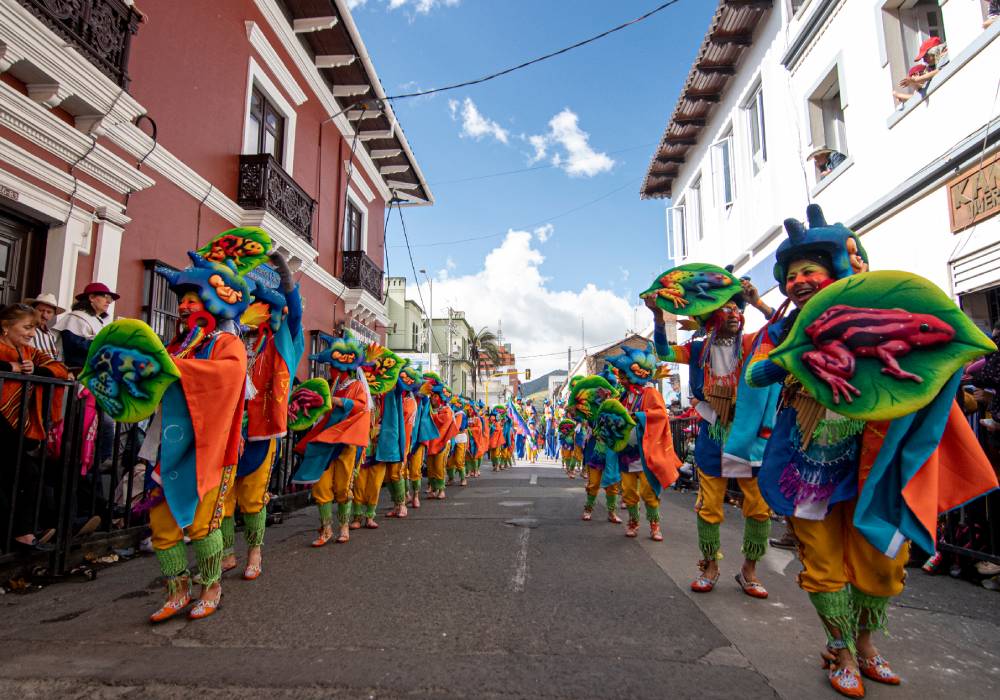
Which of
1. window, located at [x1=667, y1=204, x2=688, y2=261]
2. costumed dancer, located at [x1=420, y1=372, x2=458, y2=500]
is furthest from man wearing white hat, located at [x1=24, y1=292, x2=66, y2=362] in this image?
window, located at [x1=667, y1=204, x2=688, y2=261]

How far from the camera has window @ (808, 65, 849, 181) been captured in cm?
995

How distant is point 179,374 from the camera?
3.00 meters

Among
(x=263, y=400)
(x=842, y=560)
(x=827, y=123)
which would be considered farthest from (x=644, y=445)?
(x=827, y=123)

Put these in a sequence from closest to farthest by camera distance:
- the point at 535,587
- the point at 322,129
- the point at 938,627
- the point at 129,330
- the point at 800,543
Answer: the point at 800,543 → the point at 129,330 → the point at 938,627 → the point at 535,587 → the point at 322,129

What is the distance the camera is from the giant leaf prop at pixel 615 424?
19.5ft

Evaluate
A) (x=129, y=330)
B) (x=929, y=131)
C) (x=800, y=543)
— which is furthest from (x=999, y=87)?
(x=129, y=330)

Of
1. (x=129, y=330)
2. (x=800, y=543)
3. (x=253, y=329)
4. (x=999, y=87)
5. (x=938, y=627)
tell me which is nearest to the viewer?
(x=800, y=543)

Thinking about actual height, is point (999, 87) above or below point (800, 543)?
above

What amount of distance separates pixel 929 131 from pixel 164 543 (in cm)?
922

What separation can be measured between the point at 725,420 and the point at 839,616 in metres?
1.63

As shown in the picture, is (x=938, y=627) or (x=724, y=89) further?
(x=724, y=89)

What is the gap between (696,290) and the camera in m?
3.93

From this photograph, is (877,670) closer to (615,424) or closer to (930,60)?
(615,424)

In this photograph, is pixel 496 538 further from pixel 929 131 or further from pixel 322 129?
pixel 322 129
